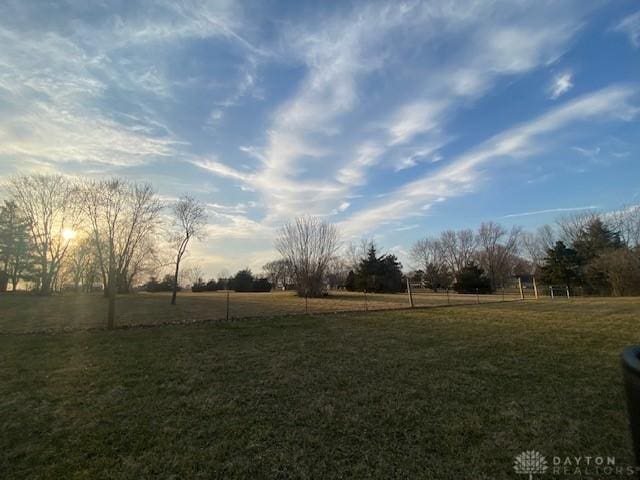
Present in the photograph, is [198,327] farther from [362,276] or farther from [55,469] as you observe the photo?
[362,276]

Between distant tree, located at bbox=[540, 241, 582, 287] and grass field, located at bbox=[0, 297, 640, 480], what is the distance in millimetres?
27958

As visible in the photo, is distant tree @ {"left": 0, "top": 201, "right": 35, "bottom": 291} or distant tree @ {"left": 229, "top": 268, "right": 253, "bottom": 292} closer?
distant tree @ {"left": 0, "top": 201, "right": 35, "bottom": 291}

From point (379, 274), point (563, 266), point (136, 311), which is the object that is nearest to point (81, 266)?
point (136, 311)

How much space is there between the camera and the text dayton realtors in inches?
94.0

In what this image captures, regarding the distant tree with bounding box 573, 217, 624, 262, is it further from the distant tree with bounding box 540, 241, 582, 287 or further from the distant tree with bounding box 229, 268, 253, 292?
the distant tree with bounding box 229, 268, 253, 292

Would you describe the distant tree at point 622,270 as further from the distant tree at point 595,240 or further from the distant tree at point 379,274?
the distant tree at point 379,274

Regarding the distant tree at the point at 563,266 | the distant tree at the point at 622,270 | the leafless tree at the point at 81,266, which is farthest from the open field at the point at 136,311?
the distant tree at the point at 563,266

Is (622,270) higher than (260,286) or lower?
higher

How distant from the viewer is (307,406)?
12.3 feet

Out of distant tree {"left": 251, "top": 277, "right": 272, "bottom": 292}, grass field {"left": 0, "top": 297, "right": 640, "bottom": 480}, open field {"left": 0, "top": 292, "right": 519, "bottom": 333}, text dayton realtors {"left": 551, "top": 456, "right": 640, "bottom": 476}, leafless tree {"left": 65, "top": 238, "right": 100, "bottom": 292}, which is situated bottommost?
text dayton realtors {"left": 551, "top": 456, "right": 640, "bottom": 476}

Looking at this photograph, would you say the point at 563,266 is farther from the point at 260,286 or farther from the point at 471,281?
the point at 260,286

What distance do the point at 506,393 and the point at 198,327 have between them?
829cm

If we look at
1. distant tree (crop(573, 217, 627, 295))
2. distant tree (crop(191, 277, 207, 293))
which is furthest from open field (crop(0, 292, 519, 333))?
distant tree (crop(191, 277, 207, 293))

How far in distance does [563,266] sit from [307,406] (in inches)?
1406
